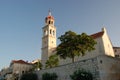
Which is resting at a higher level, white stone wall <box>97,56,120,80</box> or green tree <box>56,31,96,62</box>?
green tree <box>56,31,96,62</box>

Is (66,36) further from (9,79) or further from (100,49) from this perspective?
(9,79)

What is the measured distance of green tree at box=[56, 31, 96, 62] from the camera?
30.8m

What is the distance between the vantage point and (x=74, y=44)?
101 ft

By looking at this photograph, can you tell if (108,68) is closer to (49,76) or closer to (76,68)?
(76,68)

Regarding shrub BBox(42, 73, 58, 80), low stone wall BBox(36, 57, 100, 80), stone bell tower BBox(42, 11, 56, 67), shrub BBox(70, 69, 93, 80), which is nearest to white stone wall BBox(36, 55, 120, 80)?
low stone wall BBox(36, 57, 100, 80)

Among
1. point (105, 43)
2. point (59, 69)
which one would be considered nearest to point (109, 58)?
point (59, 69)

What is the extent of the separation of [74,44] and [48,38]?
1138 inches

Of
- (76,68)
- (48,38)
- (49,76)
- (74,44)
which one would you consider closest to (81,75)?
(76,68)

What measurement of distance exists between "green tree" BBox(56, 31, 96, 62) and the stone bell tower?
24889 mm

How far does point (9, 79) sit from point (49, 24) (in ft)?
87.9

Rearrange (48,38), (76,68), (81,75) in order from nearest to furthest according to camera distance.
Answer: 1. (81,75)
2. (76,68)
3. (48,38)

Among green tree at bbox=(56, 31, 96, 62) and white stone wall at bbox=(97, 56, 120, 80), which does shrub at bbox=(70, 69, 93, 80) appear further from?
green tree at bbox=(56, 31, 96, 62)

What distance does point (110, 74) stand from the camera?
68.4 feet

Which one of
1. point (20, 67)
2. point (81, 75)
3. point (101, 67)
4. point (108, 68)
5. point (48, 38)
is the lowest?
point (81, 75)
